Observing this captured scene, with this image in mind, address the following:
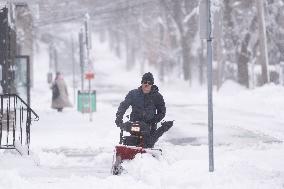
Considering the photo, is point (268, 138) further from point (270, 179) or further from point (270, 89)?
point (270, 89)

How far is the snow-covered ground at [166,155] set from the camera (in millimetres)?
9533

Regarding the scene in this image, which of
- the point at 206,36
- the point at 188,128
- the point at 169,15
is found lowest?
the point at 188,128

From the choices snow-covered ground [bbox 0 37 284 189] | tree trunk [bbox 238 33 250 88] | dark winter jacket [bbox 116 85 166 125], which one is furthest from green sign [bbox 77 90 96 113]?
tree trunk [bbox 238 33 250 88]

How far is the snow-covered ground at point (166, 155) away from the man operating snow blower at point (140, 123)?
0.16 m

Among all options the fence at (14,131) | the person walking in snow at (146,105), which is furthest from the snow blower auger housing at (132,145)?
the fence at (14,131)

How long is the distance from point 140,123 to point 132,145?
0.48 meters

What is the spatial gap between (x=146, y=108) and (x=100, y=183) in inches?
62.8

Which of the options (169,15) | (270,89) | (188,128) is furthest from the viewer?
(169,15)

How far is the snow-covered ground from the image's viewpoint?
9.53 metres

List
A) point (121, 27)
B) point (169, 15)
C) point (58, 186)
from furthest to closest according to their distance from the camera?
point (121, 27), point (169, 15), point (58, 186)

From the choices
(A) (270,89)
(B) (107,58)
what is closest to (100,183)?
(A) (270,89)

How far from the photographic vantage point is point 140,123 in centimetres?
978

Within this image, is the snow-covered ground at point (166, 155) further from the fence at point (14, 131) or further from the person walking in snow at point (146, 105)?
the person walking in snow at point (146, 105)

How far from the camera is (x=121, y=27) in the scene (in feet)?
291
